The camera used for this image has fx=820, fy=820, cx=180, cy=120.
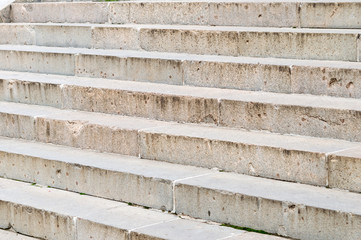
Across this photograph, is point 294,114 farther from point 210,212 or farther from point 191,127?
point 210,212

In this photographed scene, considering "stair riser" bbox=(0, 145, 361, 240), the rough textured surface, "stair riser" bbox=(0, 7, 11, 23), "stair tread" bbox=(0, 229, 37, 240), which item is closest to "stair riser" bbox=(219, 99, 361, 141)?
the rough textured surface

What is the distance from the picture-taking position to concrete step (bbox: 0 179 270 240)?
17.7ft

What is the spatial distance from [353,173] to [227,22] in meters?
3.02

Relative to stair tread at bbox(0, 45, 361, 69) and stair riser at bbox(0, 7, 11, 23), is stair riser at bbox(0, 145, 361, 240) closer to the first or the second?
stair tread at bbox(0, 45, 361, 69)

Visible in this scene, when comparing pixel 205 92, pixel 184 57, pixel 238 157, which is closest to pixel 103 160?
pixel 205 92

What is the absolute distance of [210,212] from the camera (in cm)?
562

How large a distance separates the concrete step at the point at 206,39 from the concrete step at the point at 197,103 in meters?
0.60

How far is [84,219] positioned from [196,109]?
4.72 feet

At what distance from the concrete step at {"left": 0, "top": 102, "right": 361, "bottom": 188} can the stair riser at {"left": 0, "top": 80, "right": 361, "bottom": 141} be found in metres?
0.08

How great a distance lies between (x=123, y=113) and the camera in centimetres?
717

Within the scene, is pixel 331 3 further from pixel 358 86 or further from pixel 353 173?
pixel 353 173

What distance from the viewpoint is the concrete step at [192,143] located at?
5.57 metres

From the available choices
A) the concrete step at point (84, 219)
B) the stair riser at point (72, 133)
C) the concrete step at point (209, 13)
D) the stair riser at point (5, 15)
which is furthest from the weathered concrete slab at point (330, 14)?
the stair riser at point (5, 15)

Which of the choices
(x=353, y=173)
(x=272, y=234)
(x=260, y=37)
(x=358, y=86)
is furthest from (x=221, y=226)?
(x=260, y=37)
